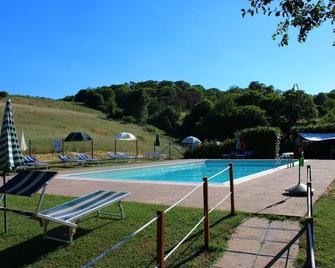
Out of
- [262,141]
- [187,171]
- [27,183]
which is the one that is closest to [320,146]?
[262,141]

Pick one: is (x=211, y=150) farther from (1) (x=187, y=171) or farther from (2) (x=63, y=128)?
(2) (x=63, y=128)

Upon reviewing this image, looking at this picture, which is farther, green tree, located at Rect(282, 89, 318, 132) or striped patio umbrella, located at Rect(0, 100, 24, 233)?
green tree, located at Rect(282, 89, 318, 132)

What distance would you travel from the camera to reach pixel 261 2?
163 inches

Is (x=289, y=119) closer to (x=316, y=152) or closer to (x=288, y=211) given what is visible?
(x=316, y=152)

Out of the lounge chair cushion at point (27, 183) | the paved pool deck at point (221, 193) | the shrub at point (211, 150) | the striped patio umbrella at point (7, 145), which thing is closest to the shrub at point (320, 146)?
the shrub at point (211, 150)

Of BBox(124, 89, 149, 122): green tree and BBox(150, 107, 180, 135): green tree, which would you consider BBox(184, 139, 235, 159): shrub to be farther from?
BBox(124, 89, 149, 122): green tree

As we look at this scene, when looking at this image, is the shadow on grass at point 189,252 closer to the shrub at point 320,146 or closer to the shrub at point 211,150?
the shrub at point 211,150

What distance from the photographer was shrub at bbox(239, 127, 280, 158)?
2498 cm

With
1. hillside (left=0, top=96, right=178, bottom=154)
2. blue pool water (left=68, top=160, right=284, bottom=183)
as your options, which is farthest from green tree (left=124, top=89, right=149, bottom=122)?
blue pool water (left=68, top=160, right=284, bottom=183)

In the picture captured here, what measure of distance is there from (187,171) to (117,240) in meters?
15.1

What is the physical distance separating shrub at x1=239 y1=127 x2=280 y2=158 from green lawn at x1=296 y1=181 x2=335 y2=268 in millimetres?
17925

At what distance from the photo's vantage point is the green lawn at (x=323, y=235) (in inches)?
166

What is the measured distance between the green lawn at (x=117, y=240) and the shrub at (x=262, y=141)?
63.8 ft

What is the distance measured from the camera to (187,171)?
20.1 m
